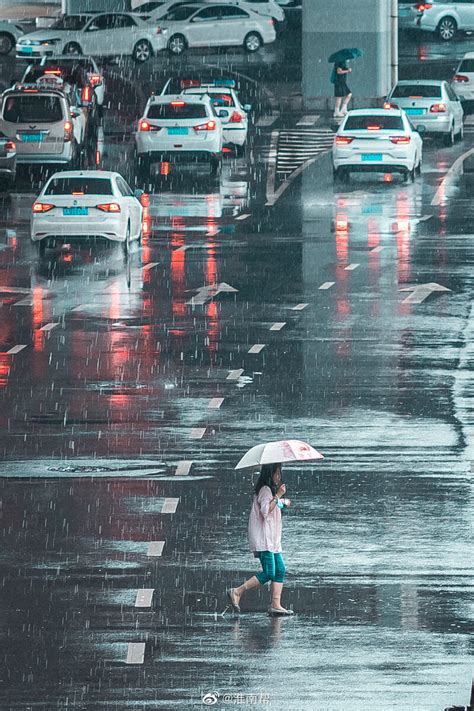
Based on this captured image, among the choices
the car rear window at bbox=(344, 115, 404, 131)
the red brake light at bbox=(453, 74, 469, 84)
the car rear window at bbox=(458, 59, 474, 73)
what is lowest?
the red brake light at bbox=(453, 74, 469, 84)

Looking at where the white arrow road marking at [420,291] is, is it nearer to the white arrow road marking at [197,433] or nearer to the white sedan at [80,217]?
the white sedan at [80,217]

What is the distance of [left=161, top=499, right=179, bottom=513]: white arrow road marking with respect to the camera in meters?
15.8

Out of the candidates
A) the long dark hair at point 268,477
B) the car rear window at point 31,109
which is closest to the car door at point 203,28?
the car rear window at point 31,109

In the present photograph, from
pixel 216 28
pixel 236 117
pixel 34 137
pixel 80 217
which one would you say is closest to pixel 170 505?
pixel 80 217

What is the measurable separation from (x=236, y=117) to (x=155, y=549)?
31438 mm

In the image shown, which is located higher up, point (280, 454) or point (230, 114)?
point (280, 454)

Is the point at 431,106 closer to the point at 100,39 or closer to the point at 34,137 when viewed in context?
the point at 34,137

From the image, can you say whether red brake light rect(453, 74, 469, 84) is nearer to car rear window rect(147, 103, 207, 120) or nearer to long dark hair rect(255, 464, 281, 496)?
car rear window rect(147, 103, 207, 120)

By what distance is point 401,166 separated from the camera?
133 ft

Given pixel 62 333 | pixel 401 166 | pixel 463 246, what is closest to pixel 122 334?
pixel 62 333

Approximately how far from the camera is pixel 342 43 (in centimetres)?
5278

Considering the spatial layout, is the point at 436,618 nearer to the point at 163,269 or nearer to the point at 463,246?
the point at 163,269

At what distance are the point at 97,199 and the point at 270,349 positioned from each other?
8.65 m

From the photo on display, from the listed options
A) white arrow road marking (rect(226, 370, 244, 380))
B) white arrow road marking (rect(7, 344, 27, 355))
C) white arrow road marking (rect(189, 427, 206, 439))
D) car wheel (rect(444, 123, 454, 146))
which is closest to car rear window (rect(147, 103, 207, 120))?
car wheel (rect(444, 123, 454, 146))
